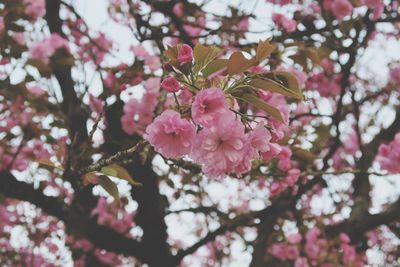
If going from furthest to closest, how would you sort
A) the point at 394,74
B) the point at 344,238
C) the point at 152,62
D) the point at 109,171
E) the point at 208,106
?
the point at 394,74
the point at 344,238
the point at 152,62
the point at 109,171
the point at 208,106

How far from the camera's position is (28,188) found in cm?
245

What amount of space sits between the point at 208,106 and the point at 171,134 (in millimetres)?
139

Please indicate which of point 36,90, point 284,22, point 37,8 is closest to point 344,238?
point 284,22

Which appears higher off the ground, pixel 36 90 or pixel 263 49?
pixel 263 49

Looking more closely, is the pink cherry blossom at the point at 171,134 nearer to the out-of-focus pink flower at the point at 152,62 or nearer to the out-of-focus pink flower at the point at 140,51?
the out-of-focus pink flower at the point at 152,62

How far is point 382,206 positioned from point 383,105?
1762 mm

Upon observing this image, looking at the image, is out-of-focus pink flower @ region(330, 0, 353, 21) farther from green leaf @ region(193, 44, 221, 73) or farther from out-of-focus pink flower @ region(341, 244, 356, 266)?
green leaf @ region(193, 44, 221, 73)

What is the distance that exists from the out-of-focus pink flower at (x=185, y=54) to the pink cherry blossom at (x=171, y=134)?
4.9 inches

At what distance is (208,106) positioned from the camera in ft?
3.16

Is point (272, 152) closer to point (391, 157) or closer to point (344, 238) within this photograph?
point (391, 157)

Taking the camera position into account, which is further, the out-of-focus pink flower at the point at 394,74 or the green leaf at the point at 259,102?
the out-of-focus pink flower at the point at 394,74

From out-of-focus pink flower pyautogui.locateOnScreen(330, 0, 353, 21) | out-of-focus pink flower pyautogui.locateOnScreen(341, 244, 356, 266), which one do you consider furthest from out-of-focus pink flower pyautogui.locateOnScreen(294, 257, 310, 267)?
out-of-focus pink flower pyautogui.locateOnScreen(330, 0, 353, 21)

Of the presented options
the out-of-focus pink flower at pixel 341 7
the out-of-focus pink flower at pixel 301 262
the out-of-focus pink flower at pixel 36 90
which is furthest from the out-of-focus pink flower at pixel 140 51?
the out-of-focus pink flower at pixel 301 262

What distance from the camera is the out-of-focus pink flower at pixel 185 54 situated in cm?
99
